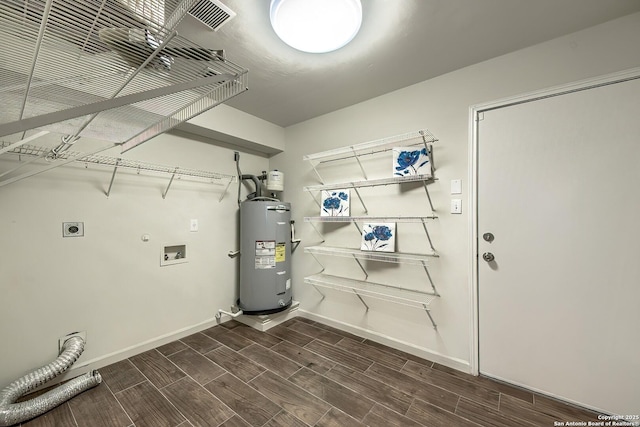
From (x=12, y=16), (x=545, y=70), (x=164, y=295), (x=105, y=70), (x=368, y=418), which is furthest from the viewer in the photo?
(x=164, y=295)

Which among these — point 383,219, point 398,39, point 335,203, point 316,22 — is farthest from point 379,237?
point 316,22

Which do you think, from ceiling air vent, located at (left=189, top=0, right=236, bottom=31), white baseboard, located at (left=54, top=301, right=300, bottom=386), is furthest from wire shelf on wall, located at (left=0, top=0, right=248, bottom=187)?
white baseboard, located at (left=54, top=301, right=300, bottom=386)

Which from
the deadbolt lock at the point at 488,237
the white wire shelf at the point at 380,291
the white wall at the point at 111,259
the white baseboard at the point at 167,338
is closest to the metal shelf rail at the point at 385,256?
the white wire shelf at the point at 380,291

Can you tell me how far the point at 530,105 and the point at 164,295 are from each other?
126 inches

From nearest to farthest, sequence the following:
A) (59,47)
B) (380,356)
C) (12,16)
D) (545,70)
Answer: (12,16)
(59,47)
(545,70)
(380,356)

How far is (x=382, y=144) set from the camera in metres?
2.12

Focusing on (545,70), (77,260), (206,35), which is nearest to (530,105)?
(545,70)

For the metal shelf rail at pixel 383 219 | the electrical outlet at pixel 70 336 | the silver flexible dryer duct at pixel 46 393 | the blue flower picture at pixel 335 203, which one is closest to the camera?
the silver flexible dryer duct at pixel 46 393

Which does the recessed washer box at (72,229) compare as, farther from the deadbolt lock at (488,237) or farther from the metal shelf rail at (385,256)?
the deadbolt lock at (488,237)

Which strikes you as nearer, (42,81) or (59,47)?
(59,47)

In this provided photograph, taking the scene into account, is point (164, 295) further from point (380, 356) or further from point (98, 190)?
point (380, 356)

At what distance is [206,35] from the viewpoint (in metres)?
1.53

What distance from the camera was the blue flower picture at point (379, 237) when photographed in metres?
2.17

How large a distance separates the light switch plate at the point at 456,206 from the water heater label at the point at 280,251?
1633mm
